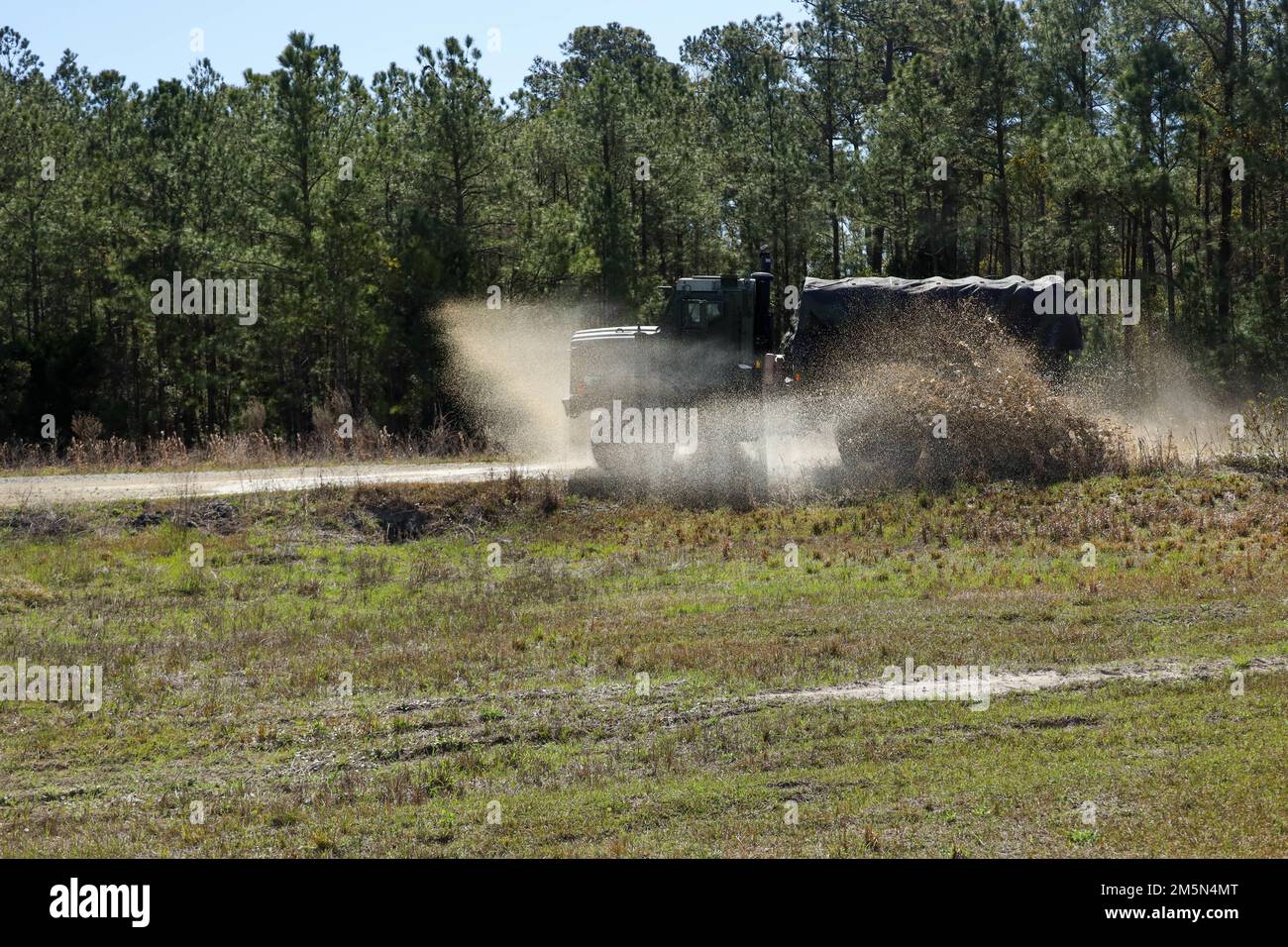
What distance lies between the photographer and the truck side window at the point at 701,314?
2230cm

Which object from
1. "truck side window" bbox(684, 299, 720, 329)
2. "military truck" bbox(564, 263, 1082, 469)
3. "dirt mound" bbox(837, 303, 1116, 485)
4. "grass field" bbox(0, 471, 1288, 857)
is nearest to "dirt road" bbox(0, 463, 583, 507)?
"grass field" bbox(0, 471, 1288, 857)

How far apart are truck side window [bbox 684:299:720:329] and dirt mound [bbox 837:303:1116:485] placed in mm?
2989

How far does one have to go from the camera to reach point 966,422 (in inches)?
886

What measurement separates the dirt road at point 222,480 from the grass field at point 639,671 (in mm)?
896

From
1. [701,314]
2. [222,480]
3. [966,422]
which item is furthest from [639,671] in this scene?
[222,480]

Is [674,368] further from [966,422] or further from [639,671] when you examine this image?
[639,671]

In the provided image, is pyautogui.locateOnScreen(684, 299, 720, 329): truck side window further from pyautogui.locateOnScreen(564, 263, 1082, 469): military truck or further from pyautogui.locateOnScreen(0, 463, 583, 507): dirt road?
pyautogui.locateOnScreen(0, 463, 583, 507): dirt road

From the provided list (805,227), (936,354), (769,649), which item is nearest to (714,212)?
(805,227)

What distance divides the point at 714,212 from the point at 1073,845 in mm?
46581

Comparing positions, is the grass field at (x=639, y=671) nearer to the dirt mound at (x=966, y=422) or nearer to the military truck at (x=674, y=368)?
the dirt mound at (x=966, y=422)

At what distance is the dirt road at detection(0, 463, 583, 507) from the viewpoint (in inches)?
793

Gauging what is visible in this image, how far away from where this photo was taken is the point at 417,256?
39875mm

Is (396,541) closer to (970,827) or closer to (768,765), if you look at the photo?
(768,765)

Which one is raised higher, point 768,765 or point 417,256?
point 417,256
